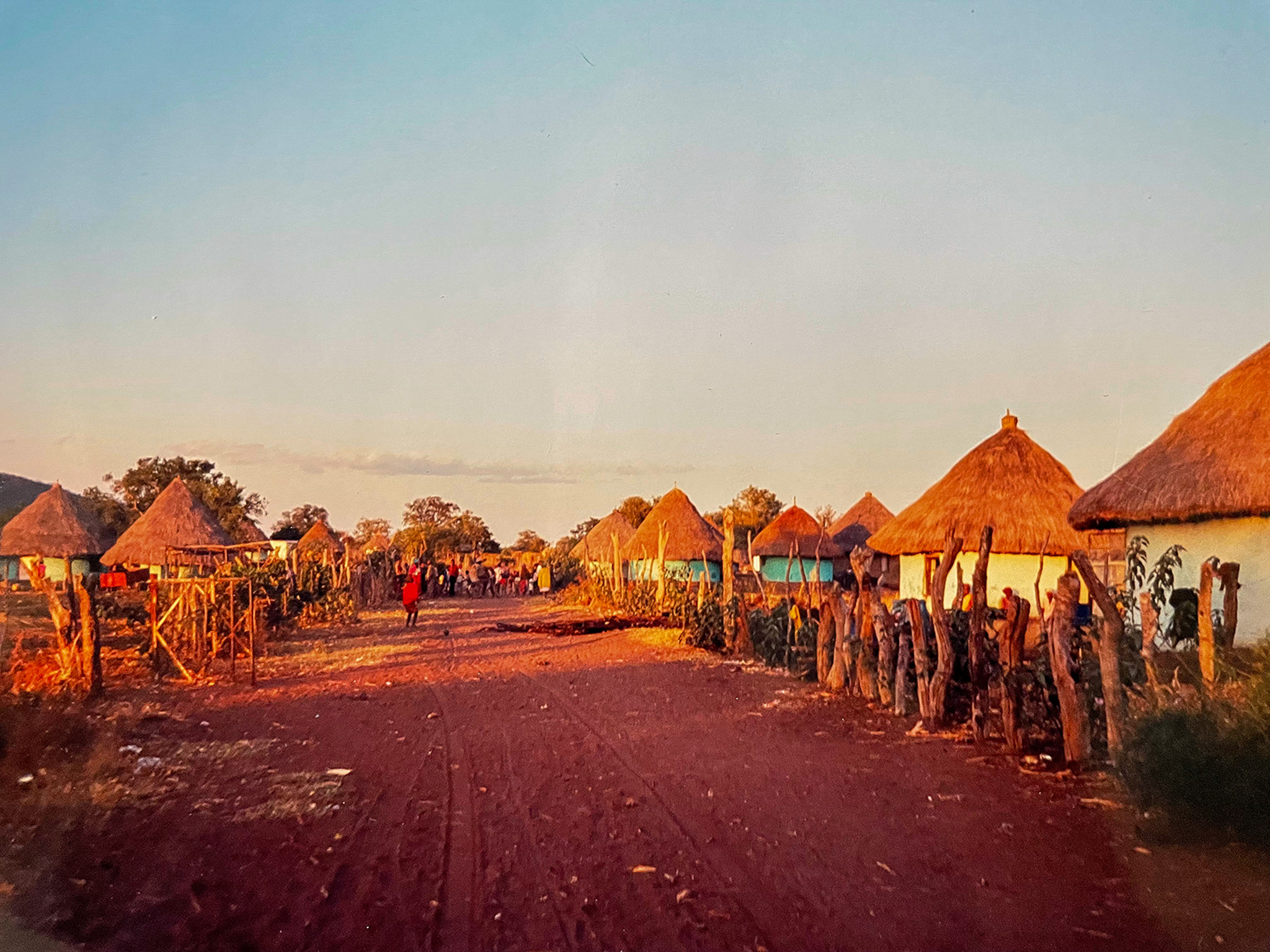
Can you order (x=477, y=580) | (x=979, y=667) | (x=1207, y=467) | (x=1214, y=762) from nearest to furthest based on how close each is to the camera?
(x=1214, y=762) < (x=979, y=667) < (x=1207, y=467) < (x=477, y=580)

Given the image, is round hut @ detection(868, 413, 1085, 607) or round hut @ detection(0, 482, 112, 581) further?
round hut @ detection(0, 482, 112, 581)

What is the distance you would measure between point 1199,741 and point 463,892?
4031mm

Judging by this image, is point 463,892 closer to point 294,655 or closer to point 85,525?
point 294,655

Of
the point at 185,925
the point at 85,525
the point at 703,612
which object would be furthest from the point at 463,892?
the point at 85,525

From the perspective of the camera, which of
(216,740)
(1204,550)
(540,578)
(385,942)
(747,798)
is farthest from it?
(540,578)

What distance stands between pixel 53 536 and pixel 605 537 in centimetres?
2064

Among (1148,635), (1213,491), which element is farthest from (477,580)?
(1148,635)

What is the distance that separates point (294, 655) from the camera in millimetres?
16781

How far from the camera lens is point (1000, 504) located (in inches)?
699

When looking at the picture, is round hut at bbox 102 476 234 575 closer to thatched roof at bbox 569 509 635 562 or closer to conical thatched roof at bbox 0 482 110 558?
conical thatched roof at bbox 0 482 110 558

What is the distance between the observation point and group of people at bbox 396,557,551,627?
4119 cm

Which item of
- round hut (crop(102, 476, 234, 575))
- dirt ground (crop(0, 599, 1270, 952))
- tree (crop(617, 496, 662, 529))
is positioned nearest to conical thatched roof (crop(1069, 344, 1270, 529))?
dirt ground (crop(0, 599, 1270, 952))

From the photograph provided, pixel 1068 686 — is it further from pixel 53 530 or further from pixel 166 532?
pixel 53 530

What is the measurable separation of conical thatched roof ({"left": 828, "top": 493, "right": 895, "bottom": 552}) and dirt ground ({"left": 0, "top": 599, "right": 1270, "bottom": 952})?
76.0 feet
